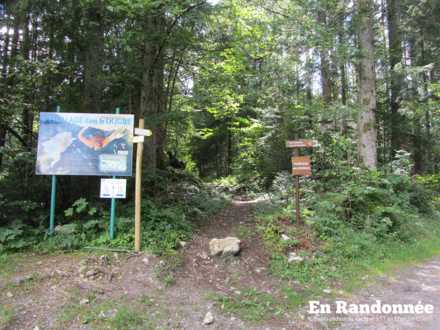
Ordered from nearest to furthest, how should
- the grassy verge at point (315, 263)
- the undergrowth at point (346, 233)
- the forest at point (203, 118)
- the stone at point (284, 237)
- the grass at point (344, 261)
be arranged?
1. the grassy verge at point (315, 263)
2. the grass at point (344, 261)
3. the undergrowth at point (346, 233)
4. the forest at point (203, 118)
5. the stone at point (284, 237)

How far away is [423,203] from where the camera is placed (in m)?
9.98

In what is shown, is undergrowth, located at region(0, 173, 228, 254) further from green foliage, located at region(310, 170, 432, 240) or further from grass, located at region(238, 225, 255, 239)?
green foliage, located at region(310, 170, 432, 240)

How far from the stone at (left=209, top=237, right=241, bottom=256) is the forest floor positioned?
0.17 meters

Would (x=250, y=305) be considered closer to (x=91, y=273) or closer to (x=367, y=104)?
(x=91, y=273)

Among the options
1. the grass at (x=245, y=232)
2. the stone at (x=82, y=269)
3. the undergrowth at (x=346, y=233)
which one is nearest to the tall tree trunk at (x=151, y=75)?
the grass at (x=245, y=232)

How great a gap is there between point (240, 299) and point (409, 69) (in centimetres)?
956

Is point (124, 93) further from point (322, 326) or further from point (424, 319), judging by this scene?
point (424, 319)

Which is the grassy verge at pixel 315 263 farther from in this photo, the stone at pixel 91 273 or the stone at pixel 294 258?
the stone at pixel 91 273

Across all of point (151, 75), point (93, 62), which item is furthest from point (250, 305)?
point (93, 62)

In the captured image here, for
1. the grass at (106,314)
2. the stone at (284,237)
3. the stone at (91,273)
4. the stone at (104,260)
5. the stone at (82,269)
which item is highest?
the stone at (284,237)

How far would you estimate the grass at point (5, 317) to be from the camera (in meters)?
3.42

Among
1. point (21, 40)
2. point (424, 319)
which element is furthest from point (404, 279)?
point (21, 40)

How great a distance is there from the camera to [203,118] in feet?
28.3

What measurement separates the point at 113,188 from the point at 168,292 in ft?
7.88
